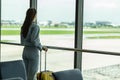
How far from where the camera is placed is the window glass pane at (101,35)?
3.58 m

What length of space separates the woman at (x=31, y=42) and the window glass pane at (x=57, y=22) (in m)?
0.53

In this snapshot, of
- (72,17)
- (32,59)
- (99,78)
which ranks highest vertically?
(72,17)

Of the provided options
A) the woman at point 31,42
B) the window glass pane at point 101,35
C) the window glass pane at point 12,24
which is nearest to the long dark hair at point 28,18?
the woman at point 31,42

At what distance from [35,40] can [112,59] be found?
1141 mm

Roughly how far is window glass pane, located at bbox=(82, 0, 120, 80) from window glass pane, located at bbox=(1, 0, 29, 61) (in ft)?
5.40

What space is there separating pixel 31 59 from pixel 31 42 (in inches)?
10.7

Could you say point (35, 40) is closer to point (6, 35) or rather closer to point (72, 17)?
point (72, 17)

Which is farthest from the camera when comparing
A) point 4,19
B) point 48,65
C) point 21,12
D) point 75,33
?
point 4,19

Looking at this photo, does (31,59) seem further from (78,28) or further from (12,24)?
(12,24)

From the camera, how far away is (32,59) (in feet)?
12.3

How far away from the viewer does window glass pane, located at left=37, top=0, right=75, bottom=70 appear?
4086 mm

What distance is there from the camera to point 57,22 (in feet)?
14.4

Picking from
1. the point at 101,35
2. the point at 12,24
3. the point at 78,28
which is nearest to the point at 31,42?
the point at 78,28

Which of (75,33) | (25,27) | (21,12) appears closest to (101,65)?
(75,33)
